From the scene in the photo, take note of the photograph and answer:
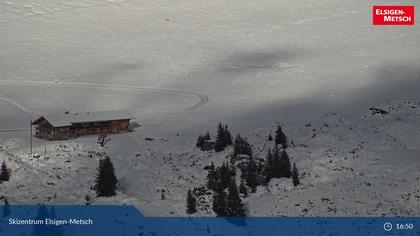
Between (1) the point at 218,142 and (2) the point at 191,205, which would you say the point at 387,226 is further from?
(1) the point at 218,142

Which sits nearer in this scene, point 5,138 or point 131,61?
point 5,138

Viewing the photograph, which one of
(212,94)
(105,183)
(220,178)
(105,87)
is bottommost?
(105,183)

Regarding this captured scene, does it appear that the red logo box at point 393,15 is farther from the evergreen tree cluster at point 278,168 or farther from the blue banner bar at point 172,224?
the blue banner bar at point 172,224

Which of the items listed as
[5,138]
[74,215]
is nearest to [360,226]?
[74,215]

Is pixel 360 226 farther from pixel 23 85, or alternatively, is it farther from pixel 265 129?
pixel 23 85

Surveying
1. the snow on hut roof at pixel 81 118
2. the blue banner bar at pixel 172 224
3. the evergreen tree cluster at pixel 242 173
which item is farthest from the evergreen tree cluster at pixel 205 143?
the blue banner bar at pixel 172 224

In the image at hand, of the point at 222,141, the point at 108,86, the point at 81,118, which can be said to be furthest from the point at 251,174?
the point at 108,86
